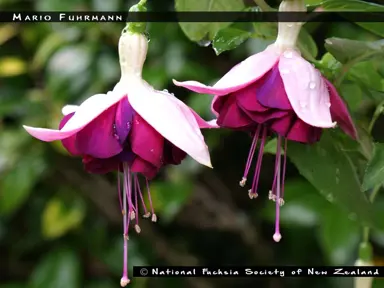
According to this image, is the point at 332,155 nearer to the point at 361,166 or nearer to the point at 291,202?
the point at 361,166

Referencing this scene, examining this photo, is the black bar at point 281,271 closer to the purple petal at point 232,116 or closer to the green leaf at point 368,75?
the green leaf at point 368,75

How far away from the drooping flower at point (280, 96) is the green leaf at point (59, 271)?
97 cm

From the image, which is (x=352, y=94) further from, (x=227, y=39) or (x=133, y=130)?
(x=133, y=130)

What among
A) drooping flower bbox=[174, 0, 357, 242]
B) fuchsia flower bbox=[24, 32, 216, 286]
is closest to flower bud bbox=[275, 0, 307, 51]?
drooping flower bbox=[174, 0, 357, 242]

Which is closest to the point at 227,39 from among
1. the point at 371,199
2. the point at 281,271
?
the point at 371,199

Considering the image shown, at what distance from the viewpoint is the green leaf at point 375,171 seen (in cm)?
62

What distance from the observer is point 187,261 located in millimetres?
1616

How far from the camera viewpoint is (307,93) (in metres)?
0.56

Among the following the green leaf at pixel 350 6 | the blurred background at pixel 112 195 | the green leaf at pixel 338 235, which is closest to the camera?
the green leaf at pixel 350 6

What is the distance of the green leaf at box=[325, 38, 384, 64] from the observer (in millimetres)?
620

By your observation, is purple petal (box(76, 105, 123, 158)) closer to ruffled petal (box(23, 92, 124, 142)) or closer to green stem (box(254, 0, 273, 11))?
ruffled petal (box(23, 92, 124, 142))

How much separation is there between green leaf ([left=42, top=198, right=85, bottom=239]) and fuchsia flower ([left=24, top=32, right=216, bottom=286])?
98 centimetres

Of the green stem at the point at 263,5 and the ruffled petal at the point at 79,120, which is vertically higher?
the green stem at the point at 263,5

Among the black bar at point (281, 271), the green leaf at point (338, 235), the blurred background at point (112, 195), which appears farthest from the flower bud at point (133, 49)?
the green leaf at point (338, 235)
